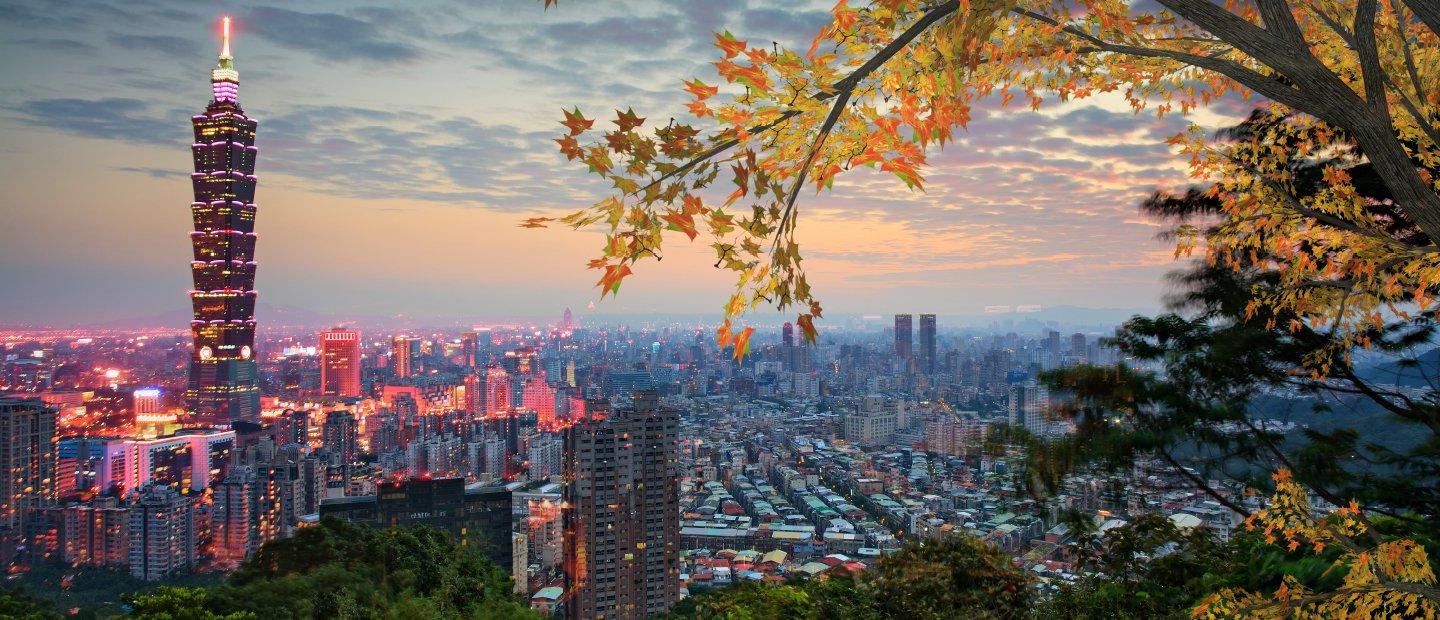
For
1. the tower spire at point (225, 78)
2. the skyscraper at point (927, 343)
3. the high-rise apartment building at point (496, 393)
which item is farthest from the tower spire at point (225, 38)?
the skyscraper at point (927, 343)

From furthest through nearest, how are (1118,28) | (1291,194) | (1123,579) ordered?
(1123,579), (1291,194), (1118,28)

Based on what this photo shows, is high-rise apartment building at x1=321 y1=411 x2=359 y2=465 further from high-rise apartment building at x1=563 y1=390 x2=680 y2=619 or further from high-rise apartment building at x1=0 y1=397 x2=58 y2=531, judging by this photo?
high-rise apartment building at x1=563 y1=390 x2=680 y2=619

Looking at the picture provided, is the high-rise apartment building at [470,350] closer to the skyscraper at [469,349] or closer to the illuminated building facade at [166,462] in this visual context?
the skyscraper at [469,349]

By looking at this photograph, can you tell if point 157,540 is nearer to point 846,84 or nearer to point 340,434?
point 340,434

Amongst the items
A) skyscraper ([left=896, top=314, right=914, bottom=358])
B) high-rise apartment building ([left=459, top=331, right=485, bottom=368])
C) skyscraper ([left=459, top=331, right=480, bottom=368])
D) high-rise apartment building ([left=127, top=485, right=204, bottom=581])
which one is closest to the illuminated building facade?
high-rise apartment building ([left=127, top=485, right=204, bottom=581])

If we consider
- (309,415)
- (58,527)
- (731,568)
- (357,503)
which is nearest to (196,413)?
(309,415)

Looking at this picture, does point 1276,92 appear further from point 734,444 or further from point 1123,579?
point 734,444

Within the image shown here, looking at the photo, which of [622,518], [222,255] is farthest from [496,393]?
[622,518]
